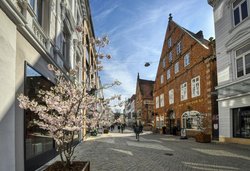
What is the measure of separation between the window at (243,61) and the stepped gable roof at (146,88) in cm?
4961

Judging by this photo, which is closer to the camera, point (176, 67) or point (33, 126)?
point (33, 126)

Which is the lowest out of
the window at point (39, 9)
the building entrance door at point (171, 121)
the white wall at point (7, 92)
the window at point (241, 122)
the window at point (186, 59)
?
the building entrance door at point (171, 121)

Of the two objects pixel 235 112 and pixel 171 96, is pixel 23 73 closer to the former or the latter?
pixel 235 112

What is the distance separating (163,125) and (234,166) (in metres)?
28.0

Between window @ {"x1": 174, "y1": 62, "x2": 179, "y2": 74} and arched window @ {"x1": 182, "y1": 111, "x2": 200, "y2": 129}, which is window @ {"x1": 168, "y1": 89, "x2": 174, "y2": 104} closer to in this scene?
window @ {"x1": 174, "y1": 62, "x2": 179, "y2": 74}

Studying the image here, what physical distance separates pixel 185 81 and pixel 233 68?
10783mm

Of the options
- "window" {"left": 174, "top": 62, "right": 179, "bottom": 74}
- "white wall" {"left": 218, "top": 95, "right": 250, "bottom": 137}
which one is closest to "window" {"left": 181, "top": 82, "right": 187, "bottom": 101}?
"window" {"left": 174, "top": 62, "right": 179, "bottom": 74}

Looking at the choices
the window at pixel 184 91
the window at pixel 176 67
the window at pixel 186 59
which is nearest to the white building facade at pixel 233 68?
the window at pixel 186 59

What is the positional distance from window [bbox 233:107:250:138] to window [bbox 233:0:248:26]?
5.96 metres

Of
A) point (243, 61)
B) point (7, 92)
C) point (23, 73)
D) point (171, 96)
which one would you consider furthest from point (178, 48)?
point (7, 92)

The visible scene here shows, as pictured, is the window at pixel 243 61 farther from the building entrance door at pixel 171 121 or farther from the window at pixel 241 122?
the building entrance door at pixel 171 121

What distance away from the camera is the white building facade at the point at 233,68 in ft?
51.5

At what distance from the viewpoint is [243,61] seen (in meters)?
16.1

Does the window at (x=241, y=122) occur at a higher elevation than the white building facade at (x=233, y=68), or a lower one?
lower
